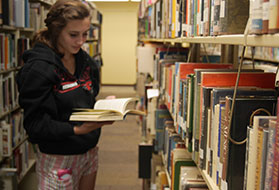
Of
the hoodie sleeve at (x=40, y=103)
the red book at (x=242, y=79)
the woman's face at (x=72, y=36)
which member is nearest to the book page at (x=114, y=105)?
the hoodie sleeve at (x=40, y=103)

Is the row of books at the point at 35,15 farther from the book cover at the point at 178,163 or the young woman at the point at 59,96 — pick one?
the book cover at the point at 178,163

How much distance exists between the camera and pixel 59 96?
1.68 metres

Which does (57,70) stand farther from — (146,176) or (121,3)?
(121,3)

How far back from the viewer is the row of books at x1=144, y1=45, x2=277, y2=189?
2.72 ft

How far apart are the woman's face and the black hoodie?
0.08 m

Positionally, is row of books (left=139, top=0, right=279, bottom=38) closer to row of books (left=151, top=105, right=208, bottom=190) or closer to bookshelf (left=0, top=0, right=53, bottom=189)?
row of books (left=151, top=105, right=208, bottom=190)

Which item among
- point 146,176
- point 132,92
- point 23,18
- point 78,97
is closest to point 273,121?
point 78,97

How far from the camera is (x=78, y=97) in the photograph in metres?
1.74

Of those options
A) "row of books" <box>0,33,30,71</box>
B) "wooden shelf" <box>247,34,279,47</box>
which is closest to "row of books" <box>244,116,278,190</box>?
"wooden shelf" <box>247,34,279,47</box>

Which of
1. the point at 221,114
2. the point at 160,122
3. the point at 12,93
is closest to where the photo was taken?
the point at 221,114

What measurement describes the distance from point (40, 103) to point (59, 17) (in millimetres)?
443

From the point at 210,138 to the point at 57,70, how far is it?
93cm

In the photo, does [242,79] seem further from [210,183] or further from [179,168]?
[179,168]

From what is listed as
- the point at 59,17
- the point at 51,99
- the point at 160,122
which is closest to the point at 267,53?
the point at 160,122
